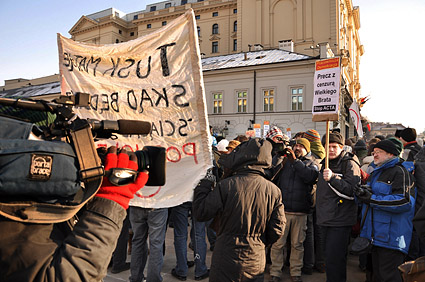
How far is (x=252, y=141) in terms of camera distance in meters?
2.78

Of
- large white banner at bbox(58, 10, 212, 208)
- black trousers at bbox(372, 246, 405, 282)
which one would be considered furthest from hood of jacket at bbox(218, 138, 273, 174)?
black trousers at bbox(372, 246, 405, 282)

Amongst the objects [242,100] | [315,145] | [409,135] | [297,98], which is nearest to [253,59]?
[242,100]

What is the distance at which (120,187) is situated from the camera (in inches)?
47.4

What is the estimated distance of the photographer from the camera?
3.21m

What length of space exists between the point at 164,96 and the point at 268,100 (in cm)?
2163

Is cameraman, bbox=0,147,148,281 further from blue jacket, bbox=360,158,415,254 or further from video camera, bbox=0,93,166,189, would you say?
blue jacket, bbox=360,158,415,254

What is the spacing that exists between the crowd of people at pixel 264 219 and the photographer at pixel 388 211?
10mm

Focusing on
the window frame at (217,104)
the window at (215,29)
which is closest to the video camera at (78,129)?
the window frame at (217,104)

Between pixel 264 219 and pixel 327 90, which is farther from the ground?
pixel 327 90

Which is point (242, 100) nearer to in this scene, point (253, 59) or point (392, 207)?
point (253, 59)

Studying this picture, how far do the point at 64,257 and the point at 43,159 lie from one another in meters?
0.35

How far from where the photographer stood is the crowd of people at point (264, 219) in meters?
1.07

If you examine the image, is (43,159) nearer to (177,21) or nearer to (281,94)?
(177,21)

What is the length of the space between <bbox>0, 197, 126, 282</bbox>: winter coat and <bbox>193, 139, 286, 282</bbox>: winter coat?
62.4 inches
